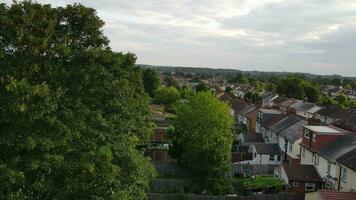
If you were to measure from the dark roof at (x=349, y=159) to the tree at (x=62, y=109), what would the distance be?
19716mm

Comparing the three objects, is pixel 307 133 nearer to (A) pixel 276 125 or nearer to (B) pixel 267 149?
(B) pixel 267 149

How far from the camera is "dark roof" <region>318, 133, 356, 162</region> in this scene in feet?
122

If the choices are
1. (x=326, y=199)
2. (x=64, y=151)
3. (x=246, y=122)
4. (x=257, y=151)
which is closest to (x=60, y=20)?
(x=64, y=151)

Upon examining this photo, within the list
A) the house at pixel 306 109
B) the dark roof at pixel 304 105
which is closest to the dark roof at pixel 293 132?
the house at pixel 306 109

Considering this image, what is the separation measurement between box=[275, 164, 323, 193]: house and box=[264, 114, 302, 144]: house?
16342 millimetres

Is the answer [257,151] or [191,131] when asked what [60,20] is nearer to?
[191,131]

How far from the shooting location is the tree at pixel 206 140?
36656 millimetres

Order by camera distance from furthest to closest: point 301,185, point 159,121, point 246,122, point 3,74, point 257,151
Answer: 1. point 246,122
2. point 159,121
3. point 257,151
4. point 301,185
5. point 3,74

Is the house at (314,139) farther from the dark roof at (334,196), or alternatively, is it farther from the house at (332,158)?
the dark roof at (334,196)

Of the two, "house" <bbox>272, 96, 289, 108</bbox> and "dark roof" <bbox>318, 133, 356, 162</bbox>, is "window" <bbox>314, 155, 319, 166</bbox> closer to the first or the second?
"dark roof" <bbox>318, 133, 356, 162</bbox>

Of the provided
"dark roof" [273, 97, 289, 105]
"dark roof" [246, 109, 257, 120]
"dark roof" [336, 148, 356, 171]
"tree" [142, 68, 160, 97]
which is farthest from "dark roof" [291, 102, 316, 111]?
"dark roof" [336, 148, 356, 171]

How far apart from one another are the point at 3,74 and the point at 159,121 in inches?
2222

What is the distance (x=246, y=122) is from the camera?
262ft

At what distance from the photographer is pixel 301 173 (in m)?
39.2
